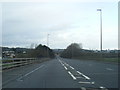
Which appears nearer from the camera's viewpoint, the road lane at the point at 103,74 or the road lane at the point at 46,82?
the road lane at the point at 46,82

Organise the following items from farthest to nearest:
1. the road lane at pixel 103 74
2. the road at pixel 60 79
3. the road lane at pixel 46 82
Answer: the road lane at pixel 103 74 < the road at pixel 60 79 < the road lane at pixel 46 82

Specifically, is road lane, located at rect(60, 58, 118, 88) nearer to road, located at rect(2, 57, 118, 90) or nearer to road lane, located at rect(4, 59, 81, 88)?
road, located at rect(2, 57, 118, 90)

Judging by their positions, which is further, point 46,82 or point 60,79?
point 60,79

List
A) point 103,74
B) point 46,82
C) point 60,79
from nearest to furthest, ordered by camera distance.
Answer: point 46,82 < point 60,79 < point 103,74

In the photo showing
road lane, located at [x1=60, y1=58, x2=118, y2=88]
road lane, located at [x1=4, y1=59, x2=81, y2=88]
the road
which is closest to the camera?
road lane, located at [x1=4, y1=59, x2=81, y2=88]

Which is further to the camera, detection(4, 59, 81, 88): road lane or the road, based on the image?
the road

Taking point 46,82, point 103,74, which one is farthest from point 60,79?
point 103,74

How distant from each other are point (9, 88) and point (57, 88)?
7.83 feet

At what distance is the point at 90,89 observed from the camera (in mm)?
10945

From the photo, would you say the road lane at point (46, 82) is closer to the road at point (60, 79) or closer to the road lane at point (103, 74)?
the road at point (60, 79)

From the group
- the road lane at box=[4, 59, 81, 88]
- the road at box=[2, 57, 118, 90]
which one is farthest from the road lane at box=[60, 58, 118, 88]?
the road lane at box=[4, 59, 81, 88]

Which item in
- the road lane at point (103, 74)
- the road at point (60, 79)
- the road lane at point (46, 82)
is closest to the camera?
the road lane at point (46, 82)

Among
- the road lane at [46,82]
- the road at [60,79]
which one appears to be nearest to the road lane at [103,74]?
the road at [60,79]

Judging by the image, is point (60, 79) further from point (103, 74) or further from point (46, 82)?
point (103, 74)
